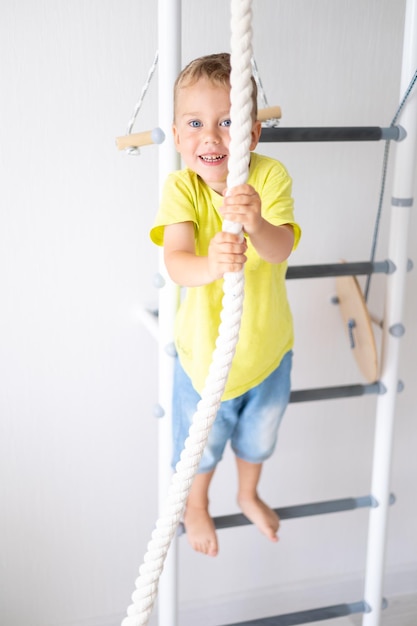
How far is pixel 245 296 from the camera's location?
4.60ft

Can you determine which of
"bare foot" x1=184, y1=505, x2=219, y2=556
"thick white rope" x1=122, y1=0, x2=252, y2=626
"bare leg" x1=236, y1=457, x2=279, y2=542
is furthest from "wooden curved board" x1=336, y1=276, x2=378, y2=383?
"thick white rope" x1=122, y1=0, x2=252, y2=626

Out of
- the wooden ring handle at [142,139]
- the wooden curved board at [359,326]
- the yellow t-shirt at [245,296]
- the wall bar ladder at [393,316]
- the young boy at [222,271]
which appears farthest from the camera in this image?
the wooden curved board at [359,326]

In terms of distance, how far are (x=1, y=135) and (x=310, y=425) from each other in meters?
1.07

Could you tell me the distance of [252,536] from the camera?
2.21 meters

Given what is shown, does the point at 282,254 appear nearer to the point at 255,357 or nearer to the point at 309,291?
the point at 255,357

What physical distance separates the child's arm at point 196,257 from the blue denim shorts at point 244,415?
323 millimetres

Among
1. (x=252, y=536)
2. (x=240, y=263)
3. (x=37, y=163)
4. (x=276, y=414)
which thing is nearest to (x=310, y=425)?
(x=252, y=536)

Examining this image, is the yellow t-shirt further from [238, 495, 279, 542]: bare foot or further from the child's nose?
[238, 495, 279, 542]: bare foot

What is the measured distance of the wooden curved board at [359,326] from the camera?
1691mm

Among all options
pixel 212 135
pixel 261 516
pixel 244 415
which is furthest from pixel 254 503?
pixel 212 135

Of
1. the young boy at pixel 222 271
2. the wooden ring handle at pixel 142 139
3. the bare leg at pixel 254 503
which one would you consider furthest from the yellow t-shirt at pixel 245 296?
the bare leg at pixel 254 503

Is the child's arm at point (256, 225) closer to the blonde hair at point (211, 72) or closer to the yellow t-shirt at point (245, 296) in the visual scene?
the yellow t-shirt at point (245, 296)

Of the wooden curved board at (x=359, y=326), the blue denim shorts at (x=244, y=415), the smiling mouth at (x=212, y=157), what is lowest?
the blue denim shorts at (x=244, y=415)

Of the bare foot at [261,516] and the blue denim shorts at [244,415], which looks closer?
the blue denim shorts at [244,415]
